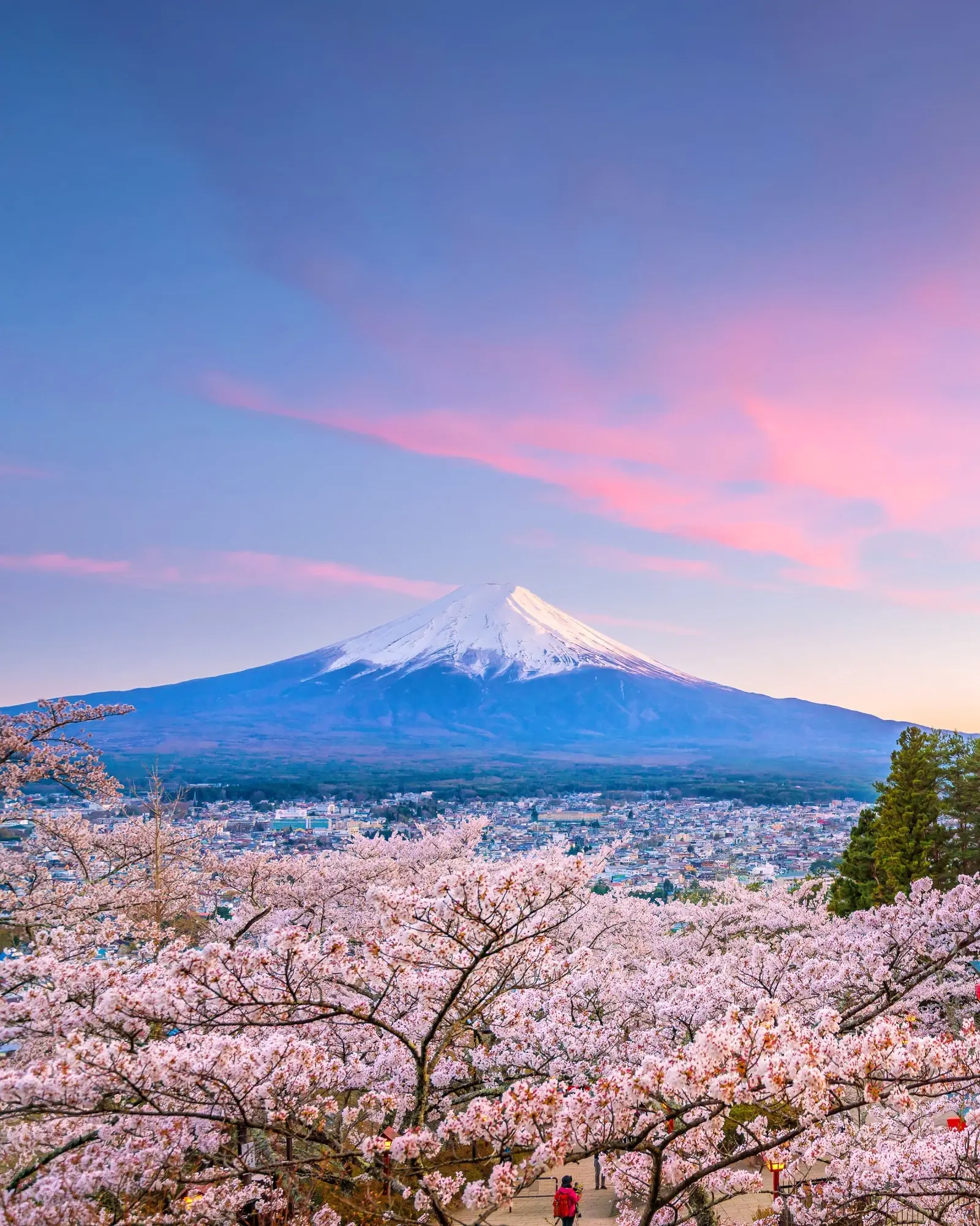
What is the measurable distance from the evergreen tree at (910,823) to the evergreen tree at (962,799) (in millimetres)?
78

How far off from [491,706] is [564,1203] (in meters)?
148

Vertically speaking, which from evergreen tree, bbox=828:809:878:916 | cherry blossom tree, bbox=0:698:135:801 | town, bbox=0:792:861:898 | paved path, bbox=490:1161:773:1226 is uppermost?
cherry blossom tree, bbox=0:698:135:801

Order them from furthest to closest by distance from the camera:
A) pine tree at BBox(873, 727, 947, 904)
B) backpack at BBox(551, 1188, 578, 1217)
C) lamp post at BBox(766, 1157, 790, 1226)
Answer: pine tree at BBox(873, 727, 947, 904)
backpack at BBox(551, 1188, 578, 1217)
lamp post at BBox(766, 1157, 790, 1226)

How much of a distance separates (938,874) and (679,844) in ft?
114

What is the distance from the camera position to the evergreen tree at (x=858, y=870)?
1752 centimetres

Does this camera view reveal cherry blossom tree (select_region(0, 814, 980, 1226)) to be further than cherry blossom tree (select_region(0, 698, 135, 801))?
No

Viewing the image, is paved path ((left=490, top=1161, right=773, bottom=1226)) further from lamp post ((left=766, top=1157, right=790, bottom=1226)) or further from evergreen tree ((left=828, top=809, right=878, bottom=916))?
evergreen tree ((left=828, top=809, right=878, bottom=916))

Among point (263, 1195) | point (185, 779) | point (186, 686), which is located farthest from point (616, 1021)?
point (186, 686)

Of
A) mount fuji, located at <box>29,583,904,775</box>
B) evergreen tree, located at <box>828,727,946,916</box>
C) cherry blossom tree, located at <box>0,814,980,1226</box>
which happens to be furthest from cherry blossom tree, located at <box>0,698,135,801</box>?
mount fuji, located at <box>29,583,904,775</box>

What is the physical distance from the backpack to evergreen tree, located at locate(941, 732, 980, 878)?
13002 mm

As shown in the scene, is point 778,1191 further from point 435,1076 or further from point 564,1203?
point 435,1076

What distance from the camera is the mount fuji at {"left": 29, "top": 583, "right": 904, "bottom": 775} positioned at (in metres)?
126

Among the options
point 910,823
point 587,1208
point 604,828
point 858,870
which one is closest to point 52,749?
point 587,1208

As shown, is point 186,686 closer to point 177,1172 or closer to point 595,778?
point 595,778
